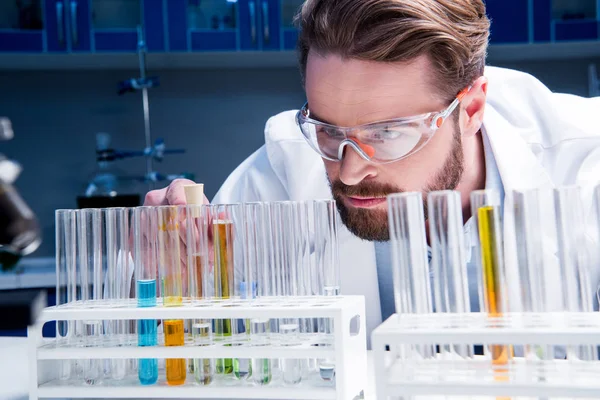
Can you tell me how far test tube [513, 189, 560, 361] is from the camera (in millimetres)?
1093

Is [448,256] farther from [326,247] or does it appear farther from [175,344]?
[175,344]

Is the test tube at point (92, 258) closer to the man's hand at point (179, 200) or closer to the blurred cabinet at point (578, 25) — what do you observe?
the man's hand at point (179, 200)

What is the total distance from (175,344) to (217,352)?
0.11 m

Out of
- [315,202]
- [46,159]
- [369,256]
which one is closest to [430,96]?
[369,256]

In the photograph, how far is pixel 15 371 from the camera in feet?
5.53

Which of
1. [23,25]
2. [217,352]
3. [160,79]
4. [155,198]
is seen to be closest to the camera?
[217,352]

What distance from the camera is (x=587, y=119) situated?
8.06ft

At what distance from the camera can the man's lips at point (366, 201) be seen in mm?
1901

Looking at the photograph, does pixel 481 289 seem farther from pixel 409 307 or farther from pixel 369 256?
pixel 369 256

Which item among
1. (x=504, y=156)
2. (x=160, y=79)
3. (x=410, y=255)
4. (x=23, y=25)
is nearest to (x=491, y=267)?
(x=410, y=255)

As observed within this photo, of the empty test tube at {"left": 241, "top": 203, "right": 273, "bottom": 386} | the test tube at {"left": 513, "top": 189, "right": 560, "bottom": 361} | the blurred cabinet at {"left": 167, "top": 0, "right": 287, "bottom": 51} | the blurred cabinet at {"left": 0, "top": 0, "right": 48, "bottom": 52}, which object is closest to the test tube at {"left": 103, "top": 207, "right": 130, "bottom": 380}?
the empty test tube at {"left": 241, "top": 203, "right": 273, "bottom": 386}

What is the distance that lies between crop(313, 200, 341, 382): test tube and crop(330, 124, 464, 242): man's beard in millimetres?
442

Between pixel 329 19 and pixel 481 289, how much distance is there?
3.58ft

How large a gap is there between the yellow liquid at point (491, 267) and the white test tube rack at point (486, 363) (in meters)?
0.02
